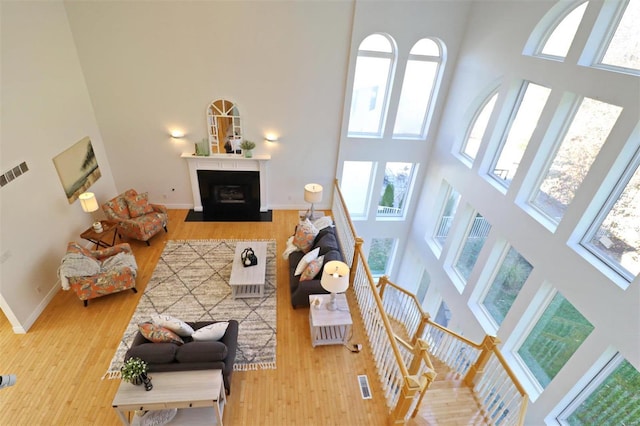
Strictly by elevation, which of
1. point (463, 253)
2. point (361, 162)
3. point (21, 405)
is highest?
point (361, 162)

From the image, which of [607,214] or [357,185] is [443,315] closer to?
[357,185]

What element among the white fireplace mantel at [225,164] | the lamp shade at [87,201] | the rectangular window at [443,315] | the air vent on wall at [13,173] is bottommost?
the rectangular window at [443,315]

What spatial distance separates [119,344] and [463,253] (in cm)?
644

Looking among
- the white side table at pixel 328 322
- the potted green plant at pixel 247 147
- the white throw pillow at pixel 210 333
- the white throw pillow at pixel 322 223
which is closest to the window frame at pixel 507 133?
the white throw pillow at pixel 322 223

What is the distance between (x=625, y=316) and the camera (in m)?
3.45

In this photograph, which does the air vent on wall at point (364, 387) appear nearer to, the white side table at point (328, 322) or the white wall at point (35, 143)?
the white side table at point (328, 322)

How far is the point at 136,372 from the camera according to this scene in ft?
10.5

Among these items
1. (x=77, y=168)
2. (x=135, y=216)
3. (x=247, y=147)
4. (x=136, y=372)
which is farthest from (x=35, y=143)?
(x=136, y=372)

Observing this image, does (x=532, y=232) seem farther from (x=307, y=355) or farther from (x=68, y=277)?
(x=68, y=277)

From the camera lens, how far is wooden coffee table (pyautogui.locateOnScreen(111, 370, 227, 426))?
3.24 metres

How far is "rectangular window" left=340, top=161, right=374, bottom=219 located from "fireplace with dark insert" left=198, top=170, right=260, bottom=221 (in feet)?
7.24

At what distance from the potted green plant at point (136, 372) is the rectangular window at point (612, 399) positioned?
16.7 feet

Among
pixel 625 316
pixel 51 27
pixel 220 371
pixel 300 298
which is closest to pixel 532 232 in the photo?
pixel 625 316

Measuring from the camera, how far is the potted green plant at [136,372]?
320 cm
